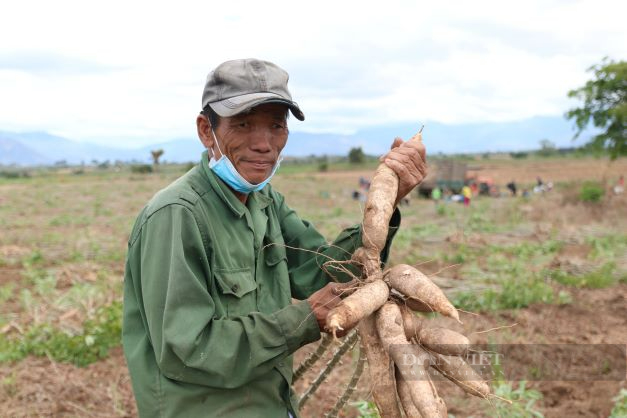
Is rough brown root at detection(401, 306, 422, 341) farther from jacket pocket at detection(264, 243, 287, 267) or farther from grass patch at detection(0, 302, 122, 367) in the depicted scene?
grass patch at detection(0, 302, 122, 367)

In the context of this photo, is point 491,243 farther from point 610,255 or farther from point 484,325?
point 484,325

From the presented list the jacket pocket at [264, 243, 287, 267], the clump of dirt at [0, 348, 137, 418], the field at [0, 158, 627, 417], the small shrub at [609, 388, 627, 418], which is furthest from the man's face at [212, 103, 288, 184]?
the small shrub at [609, 388, 627, 418]

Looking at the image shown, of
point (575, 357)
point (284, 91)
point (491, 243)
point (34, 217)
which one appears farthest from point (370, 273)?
point (34, 217)

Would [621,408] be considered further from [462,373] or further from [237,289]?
[237,289]

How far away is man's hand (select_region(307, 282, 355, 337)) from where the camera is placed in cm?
169

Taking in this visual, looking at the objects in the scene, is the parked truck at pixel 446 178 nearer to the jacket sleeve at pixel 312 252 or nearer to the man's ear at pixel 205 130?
the jacket sleeve at pixel 312 252

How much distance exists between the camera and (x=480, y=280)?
6.61 metres

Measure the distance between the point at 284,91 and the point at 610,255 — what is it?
24.8 ft

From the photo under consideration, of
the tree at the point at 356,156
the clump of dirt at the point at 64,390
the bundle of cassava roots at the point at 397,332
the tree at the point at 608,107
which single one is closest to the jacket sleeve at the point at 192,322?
the bundle of cassava roots at the point at 397,332

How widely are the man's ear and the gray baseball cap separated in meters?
0.09

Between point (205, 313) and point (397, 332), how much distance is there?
69 centimetres

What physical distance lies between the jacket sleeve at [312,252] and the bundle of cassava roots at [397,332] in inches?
5.7

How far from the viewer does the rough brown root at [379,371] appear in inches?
71.6

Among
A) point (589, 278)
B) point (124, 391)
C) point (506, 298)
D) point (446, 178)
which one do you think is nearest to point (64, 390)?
point (124, 391)
